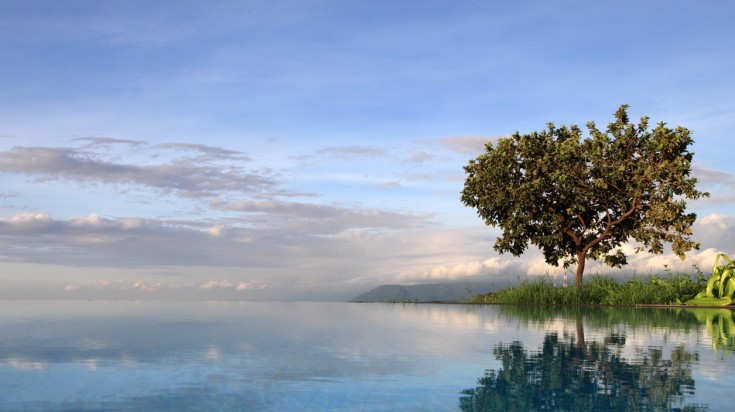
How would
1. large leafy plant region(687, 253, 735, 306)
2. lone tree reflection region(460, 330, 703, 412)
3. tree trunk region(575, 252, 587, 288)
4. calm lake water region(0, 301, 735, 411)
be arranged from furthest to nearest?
tree trunk region(575, 252, 587, 288) < large leafy plant region(687, 253, 735, 306) < calm lake water region(0, 301, 735, 411) < lone tree reflection region(460, 330, 703, 412)

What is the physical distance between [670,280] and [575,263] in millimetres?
6868

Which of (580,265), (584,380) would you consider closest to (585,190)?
(580,265)

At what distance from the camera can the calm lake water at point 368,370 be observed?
27.3ft

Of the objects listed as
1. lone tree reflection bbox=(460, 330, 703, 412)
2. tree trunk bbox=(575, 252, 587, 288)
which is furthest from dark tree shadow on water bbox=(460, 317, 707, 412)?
tree trunk bbox=(575, 252, 587, 288)

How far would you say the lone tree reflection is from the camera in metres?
8.14

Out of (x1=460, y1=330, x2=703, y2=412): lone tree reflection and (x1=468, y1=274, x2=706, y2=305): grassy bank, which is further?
(x1=468, y1=274, x2=706, y2=305): grassy bank

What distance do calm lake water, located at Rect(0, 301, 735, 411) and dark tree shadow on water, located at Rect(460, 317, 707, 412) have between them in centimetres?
2

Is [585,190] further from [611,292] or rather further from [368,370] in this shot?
[368,370]

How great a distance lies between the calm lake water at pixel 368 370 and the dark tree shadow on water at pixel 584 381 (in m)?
0.02

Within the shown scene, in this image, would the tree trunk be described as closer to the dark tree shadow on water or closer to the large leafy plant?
the large leafy plant

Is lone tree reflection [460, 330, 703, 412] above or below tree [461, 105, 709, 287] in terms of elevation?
below

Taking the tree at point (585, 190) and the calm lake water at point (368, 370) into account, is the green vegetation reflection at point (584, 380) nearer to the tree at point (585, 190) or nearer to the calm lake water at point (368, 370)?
the calm lake water at point (368, 370)

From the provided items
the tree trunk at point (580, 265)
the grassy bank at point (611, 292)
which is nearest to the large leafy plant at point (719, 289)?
the grassy bank at point (611, 292)

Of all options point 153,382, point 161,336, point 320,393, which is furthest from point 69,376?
point 161,336
